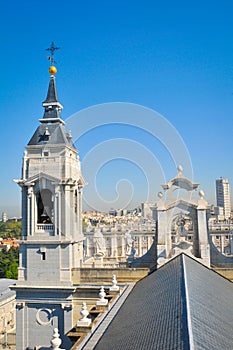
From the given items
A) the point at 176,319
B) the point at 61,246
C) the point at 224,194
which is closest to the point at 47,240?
the point at 61,246

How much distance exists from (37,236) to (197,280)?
396 inches

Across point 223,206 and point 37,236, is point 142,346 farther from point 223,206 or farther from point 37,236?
point 223,206

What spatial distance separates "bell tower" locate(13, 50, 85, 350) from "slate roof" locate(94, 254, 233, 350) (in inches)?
281

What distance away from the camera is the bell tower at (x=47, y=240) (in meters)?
19.5

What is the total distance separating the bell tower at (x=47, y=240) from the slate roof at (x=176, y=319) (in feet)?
23.5

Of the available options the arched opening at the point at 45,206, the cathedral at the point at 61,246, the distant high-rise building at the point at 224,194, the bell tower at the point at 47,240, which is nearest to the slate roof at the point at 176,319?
the cathedral at the point at 61,246

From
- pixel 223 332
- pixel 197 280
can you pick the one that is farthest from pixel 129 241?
pixel 223 332

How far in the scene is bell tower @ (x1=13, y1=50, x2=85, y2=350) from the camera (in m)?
19.5

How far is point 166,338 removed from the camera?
7758 mm

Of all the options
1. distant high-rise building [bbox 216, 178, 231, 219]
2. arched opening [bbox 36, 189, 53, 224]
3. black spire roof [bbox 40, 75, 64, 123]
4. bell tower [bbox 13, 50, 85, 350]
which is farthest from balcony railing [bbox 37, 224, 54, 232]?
distant high-rise building [bbox 216, 178, 231, 219]

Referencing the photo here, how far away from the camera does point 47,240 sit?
19828 millimetres

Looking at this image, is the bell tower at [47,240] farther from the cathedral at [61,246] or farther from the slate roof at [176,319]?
the slate roof at [176,319]

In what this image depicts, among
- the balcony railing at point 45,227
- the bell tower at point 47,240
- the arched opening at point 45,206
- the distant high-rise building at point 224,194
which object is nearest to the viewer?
the bell tower at point 47,240

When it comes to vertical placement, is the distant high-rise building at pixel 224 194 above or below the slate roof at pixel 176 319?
above
